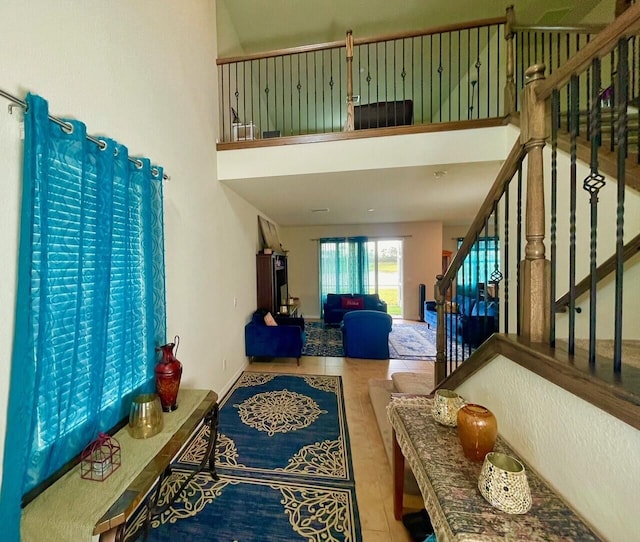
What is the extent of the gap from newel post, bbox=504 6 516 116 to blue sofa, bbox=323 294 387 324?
441 cm

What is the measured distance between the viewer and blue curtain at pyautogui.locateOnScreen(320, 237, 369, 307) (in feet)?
23.1

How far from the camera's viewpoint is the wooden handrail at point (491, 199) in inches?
46.6

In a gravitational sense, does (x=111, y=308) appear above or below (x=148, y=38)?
Result: below

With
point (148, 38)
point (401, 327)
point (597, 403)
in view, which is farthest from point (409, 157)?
point (401, 327)

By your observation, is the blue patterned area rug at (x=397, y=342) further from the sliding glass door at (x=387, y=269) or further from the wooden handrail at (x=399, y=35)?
the wooden handrail at (x=399, y=35)

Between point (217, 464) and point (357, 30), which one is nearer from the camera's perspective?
point (217, 464)

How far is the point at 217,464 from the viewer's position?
1973 mm

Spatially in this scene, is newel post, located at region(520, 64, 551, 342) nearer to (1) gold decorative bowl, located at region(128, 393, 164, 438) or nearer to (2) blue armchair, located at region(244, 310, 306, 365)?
(1) gold decorative bowl, located at region(128, 393, 164, 438)

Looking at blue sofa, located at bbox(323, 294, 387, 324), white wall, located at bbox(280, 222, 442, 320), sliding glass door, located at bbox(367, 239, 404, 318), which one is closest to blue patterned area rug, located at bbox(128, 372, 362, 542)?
blue sofa, located at bbox(323, 294, 387, 324)

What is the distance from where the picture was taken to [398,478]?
1540mm

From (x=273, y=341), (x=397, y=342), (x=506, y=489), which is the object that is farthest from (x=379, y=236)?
(x=506, y=489)

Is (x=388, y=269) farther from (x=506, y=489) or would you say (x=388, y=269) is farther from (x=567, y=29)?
(x=506, y=489)

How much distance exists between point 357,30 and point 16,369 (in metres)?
5.23

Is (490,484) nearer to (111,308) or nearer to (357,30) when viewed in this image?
(111,308)
